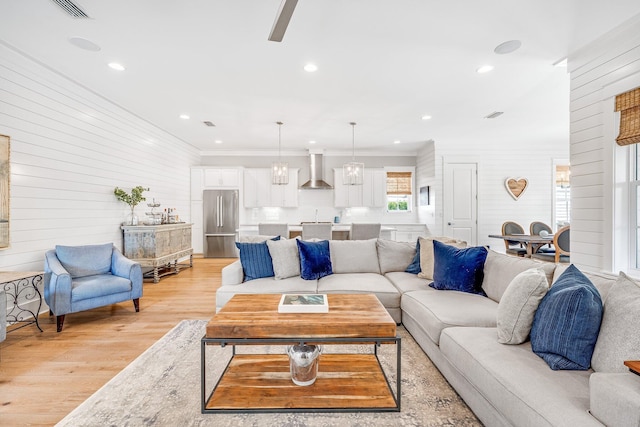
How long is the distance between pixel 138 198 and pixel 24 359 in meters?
2.89

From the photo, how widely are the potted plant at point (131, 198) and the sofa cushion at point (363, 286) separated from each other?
348cm

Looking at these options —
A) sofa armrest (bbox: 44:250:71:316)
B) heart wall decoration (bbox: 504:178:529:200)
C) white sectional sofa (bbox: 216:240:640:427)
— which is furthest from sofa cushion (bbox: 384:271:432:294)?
heart wall decoration (bbox: 504:178:529:200)

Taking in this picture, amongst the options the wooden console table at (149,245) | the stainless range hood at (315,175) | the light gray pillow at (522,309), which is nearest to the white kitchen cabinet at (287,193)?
the stainless range hood at (315,175)

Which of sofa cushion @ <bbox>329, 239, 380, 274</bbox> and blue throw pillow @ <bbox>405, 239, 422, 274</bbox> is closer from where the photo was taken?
blue throw pillow @ <bbox>405, 239, 422, 274</bbox>

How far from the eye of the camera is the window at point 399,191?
7.93 metres

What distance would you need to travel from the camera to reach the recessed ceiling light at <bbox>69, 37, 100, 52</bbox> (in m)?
2.85

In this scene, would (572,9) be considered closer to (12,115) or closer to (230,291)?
(230,291)

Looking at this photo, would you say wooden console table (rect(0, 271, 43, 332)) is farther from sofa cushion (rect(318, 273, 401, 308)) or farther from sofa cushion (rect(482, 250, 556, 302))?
sofa cushion (rect(482, 250, 556, 302))

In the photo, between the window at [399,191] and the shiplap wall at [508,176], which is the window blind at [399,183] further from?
the shiplap wall at [508,176]

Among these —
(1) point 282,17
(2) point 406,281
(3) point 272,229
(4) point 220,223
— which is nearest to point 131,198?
(3) point 272,229

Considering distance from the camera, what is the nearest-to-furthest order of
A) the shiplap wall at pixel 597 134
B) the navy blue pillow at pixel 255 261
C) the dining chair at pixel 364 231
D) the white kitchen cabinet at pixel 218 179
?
the shiplap wall at pixel 597 134 → the navy blue pillow at pixel 255 261 → the dining chair at pixel 364 231 → the white kitchen cabinet at pixel 218 179

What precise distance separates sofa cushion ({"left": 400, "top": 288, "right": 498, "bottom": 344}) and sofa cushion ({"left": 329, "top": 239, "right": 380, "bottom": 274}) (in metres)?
0.82

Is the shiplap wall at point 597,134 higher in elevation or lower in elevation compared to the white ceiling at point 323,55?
lower

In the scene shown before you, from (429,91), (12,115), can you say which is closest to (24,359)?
(12,115)
